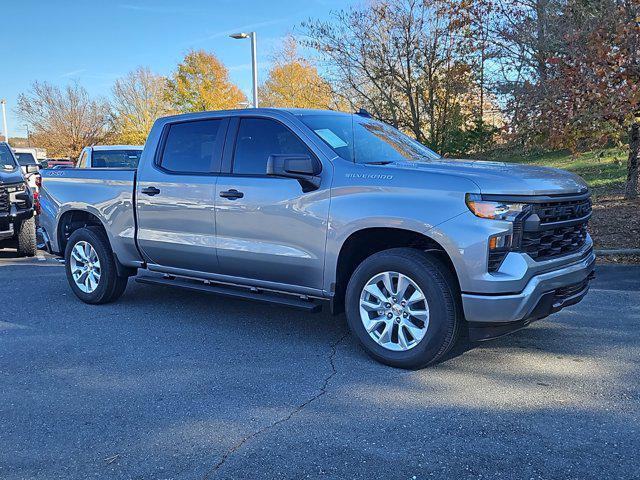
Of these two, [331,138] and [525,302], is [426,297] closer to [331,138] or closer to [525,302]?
[525,302]

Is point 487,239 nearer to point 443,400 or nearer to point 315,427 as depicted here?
point 443,400

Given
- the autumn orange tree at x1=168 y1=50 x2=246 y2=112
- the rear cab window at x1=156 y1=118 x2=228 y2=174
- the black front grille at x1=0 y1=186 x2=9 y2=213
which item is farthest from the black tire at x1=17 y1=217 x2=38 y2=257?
the autumn orange tree at x1=168 y1=50 x2=246 y2=112

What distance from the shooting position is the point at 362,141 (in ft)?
16.4

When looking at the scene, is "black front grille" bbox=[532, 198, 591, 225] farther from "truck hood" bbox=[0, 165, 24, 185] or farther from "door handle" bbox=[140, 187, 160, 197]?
"truck hood" bbox=[0, 165, 24, 185]

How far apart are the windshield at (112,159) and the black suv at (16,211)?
153 cm

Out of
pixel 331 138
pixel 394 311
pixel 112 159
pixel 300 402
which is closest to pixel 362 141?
pixel 331 138

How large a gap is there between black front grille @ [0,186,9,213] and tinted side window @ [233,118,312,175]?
5720mm

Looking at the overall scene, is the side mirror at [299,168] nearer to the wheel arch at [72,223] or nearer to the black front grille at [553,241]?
the black front grille at [553,241]

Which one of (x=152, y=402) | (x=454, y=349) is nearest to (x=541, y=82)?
(x=454, y=349)

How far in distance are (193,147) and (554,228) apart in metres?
3.32

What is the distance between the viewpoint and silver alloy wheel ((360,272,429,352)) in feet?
13.9

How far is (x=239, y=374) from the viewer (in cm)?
432

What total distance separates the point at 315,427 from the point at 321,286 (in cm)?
145

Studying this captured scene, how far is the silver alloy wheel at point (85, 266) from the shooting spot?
6.37m
